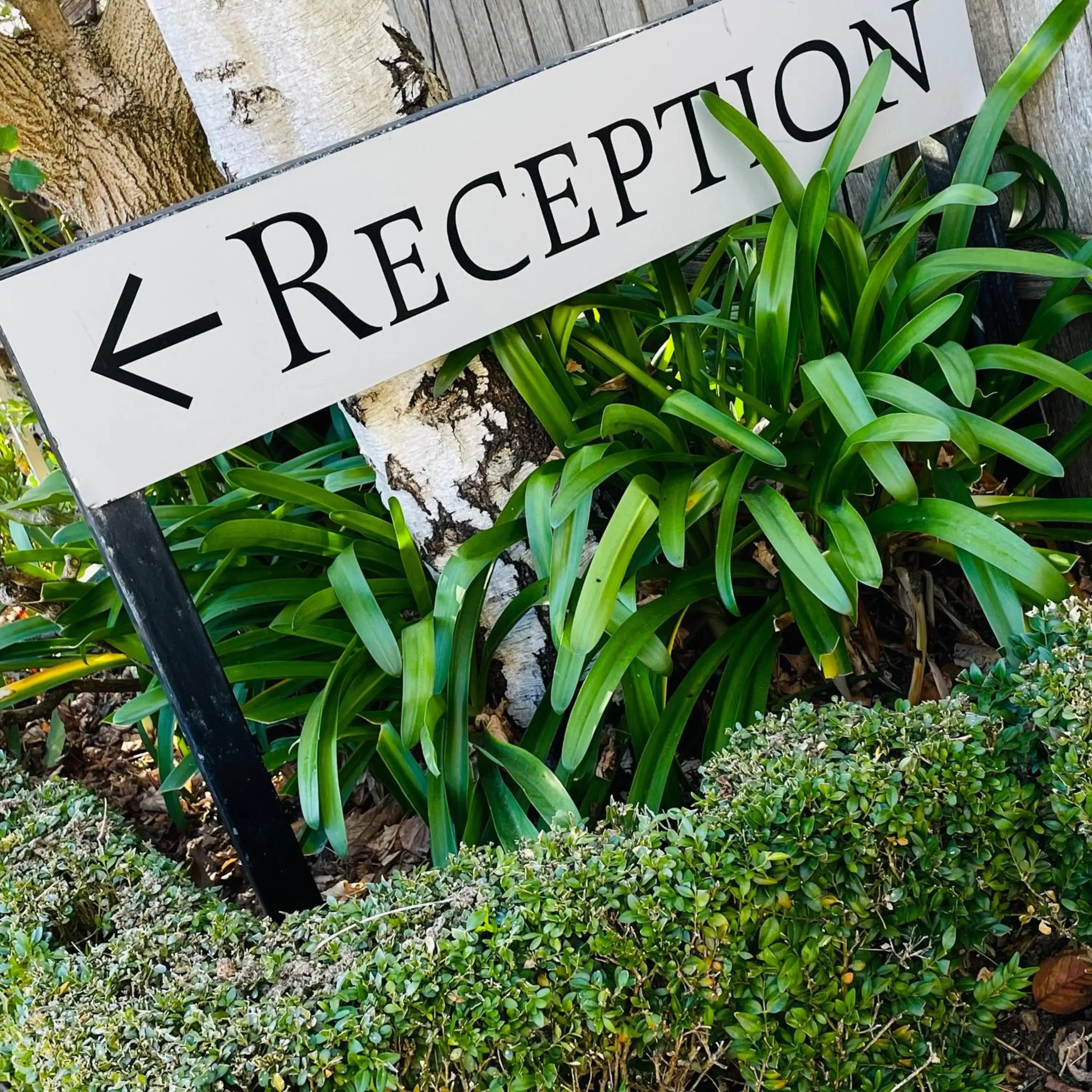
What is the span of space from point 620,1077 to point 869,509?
40.7 inches

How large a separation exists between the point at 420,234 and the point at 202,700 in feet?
2.33

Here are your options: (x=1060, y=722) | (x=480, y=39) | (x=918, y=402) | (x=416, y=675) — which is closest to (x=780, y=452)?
(x=918, y=402)

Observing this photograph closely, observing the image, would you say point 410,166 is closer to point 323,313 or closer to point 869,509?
point 323,313

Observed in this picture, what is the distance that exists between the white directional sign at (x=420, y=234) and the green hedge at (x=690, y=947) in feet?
2.03

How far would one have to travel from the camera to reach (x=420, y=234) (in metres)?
1.50

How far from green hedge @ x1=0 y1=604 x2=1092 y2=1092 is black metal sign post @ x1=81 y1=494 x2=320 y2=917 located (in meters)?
0.17

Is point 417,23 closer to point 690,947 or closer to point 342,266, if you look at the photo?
point 342,266

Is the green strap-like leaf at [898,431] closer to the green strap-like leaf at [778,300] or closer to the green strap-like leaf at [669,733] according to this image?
the green strap-like leaf at [778,300]

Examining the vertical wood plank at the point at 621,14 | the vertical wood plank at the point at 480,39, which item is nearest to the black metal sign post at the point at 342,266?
the vertical wood plank at the point at 621,14

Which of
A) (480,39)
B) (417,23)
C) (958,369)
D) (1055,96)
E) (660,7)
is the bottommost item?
(958,369)

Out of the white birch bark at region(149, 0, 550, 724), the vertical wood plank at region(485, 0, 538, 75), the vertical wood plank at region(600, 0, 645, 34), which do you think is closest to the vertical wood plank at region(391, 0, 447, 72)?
the vertical wood plank at region(485, 0, 538, 75)

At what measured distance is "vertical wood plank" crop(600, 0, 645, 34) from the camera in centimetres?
257

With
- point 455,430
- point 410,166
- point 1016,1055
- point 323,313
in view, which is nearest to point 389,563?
point 455,430

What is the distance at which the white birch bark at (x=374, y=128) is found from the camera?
5.40 feet
